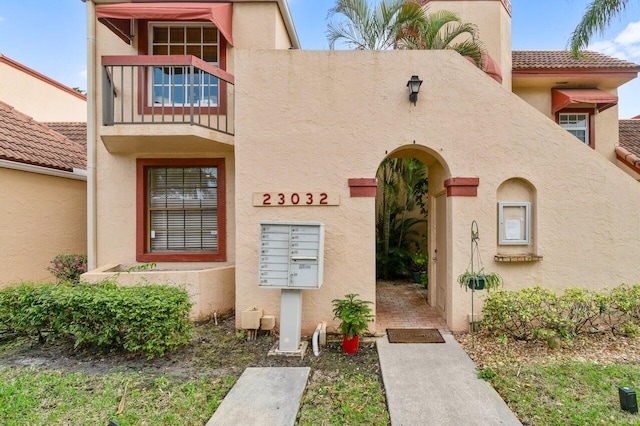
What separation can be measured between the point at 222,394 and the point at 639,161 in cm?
1113

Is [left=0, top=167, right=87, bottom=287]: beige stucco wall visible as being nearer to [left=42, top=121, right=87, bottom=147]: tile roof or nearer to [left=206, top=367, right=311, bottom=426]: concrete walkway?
[left=42, top=121, right=87, bottom=147]: tile roof

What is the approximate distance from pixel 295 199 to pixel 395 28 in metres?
6.17

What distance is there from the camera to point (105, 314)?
4426mm

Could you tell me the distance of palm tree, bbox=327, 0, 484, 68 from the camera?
8.31 m

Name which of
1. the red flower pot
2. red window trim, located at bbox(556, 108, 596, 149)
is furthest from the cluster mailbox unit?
red window trim, located at bbox(556, 108, 596, 149)

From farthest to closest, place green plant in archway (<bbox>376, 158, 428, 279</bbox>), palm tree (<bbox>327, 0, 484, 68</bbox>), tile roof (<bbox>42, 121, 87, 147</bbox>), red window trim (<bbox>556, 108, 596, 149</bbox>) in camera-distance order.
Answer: tile roof (<bbox>42, 121, 87, 147</bbox>)
green plant in archway (<bbox>376, 158, 428, 279</bbox>)
red window trim (<bbox>556, 108, 596, 149</bbox>)
palm tree (<bbox>327, 0, 484, 68</bbox>)

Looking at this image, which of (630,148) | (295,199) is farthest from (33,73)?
(630,148)

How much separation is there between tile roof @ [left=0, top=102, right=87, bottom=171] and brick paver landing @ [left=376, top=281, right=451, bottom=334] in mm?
8263

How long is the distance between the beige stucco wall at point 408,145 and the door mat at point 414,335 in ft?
1.74

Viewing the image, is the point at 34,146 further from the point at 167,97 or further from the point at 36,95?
the point at 36,95

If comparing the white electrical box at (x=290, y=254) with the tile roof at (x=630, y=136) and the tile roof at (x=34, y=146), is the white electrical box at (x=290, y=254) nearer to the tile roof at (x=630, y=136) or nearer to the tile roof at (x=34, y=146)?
the tile roof at (x=34, y=146)

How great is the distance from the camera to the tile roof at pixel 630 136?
31.3ft

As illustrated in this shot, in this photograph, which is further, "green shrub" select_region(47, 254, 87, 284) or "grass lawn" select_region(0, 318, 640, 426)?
"green shrub" select_region(47, 254, 87, 284)

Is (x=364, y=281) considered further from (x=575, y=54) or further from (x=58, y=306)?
(x=575, y=54)
